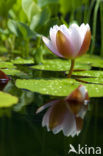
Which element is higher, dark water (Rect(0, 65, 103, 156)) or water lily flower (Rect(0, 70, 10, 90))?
water lily flower (Rect(0, 70, 10, 90))

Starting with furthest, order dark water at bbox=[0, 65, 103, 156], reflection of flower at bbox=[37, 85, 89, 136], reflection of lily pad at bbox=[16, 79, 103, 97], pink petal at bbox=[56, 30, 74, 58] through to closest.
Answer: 1. pink petal at bbox=[56, 30, 74, 58]
2. reflection of lily pad at bbox=[16, 79, 103, 97]
3. reflection of flower at bbox=[37, 85, 89, 136]
4. dark water at bbox=[0, 65, 103, 156]

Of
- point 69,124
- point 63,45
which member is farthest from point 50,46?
point 69,124

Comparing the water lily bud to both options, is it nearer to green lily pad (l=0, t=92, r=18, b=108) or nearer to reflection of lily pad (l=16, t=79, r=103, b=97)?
reflection of lily pad (l=16, t=79, r=103, b=97)

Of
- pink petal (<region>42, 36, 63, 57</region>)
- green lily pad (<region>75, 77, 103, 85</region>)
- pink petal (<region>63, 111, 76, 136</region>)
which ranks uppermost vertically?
pink petal (<region>42, 36, 63, 57</region>)

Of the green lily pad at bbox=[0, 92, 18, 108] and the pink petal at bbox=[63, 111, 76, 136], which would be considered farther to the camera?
the green lily pad at bbox=[0, 92, 18, 108]

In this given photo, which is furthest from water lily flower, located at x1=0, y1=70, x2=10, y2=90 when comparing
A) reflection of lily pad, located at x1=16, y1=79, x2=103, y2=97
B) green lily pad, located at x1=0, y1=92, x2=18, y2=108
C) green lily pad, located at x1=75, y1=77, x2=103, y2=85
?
green lily pad, located at x1=75, y1=77, x2=103, y2=85

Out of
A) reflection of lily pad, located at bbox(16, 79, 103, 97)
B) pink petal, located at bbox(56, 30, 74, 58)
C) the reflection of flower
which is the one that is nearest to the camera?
the reflection of flower

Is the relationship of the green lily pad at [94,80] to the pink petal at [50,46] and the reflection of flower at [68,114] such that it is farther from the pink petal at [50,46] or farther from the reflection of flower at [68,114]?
the reflection of flower at [68,114]

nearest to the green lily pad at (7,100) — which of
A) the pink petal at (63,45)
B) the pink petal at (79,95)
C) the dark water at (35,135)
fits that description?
the dark water at (35,135)
